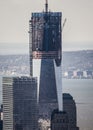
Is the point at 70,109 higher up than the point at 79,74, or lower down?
lower down

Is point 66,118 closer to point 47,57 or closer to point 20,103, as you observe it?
point 20,103

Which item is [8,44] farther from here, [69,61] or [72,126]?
[72,126]

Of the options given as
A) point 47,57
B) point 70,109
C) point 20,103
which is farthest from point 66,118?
point 47,57

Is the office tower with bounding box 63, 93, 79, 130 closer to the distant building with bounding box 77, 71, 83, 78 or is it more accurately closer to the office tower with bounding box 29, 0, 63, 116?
the office tower with bounding box 29, 0, 63, 116

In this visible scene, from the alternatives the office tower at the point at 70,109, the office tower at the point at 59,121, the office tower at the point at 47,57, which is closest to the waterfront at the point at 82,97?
the office tower at the point at 70,109

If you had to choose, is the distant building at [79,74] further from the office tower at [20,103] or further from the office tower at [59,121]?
the office tower at [20,103]

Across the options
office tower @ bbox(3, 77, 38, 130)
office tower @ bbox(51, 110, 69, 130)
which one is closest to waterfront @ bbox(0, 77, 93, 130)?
office tower @ bbox(51, 110, 69, 130)
